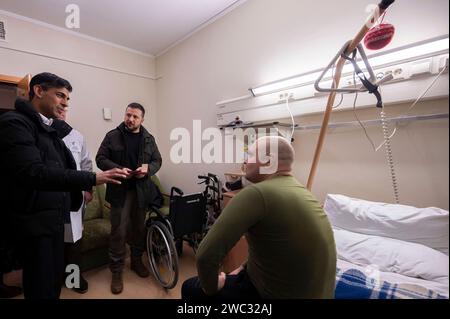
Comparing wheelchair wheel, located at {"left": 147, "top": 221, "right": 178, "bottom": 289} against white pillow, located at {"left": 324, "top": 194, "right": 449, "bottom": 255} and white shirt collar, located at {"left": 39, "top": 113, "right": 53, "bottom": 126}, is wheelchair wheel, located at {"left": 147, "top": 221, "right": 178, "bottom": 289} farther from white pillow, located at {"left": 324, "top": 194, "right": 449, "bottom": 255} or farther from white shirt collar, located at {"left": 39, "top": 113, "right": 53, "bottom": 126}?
white pillow, located at {"left": 324, "top": 194, "right": 449, "bottom": 255}

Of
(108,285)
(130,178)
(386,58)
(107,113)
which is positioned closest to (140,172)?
(130,178)

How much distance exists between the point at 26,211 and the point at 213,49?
1.38 meters

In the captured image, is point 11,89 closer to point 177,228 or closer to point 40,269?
point 40,269

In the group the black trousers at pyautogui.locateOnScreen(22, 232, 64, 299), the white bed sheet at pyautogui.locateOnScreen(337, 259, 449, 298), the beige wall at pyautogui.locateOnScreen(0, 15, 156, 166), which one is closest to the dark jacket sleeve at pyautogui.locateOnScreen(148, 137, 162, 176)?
the beige wall at pyautogui.locateOnScreen(0, 15, 156, 166)

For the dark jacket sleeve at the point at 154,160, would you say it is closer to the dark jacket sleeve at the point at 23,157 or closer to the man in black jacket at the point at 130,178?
the man in black jacket at the point at 130,178

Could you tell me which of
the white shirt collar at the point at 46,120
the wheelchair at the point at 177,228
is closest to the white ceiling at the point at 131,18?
the white shirt collar at the point at 46,120

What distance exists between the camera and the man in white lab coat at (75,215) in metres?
0.68

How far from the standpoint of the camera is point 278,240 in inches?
24.2

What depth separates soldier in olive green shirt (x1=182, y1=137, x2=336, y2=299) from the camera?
1.92ft

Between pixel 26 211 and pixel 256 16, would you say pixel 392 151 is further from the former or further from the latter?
pixel 26 211

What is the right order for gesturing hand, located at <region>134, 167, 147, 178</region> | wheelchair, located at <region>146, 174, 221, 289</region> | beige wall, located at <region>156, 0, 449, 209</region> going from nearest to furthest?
gesturing hand, located at <region>134, 167, 147, 178</region>
beige wall, located at <region>156, 0, 449, 209</region>
wheelchair, located at <region>146, 174, 221, 289</region>

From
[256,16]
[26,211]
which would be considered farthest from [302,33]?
[26,211]

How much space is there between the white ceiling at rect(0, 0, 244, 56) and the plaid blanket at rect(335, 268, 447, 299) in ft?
4.04

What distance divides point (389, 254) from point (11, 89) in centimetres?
157
